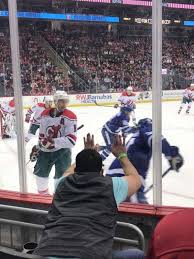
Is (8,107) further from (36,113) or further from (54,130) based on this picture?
(54,130)

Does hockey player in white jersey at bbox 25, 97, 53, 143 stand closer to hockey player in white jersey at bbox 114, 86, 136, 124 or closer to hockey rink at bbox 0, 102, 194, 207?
hockey rink at bbox 0, 102, 194, 207

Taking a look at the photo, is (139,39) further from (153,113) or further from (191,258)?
(191,258)

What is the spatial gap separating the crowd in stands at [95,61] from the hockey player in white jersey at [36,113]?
0.11 meters

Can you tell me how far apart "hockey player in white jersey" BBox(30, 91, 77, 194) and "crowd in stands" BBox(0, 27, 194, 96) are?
19 centimetres

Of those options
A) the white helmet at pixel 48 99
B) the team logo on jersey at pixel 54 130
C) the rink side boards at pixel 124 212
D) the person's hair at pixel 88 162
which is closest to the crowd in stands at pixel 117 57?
the white helmet at pixel 48 99

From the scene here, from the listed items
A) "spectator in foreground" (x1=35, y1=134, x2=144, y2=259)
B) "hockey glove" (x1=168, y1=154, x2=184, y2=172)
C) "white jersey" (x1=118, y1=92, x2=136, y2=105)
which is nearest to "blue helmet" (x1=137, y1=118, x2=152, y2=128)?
"white jersey" (x1=118, y1=92, x2=136, y2=105)

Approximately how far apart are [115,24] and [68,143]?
3.30 ft

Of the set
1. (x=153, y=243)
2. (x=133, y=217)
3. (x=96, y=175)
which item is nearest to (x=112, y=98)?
(x=133, y=217)

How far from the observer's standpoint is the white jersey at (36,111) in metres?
3.47

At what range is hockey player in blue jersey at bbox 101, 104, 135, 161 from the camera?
3318mm

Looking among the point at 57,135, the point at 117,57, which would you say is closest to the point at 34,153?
the point at 57,135

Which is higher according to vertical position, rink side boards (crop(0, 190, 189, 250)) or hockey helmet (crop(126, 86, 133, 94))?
hockey helmet (crop(126, 86, 133, 94))

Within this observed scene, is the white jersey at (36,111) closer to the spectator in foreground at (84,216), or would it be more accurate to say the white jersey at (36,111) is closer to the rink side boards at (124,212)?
the rink side boards at (124,212)

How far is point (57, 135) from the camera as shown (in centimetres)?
348
